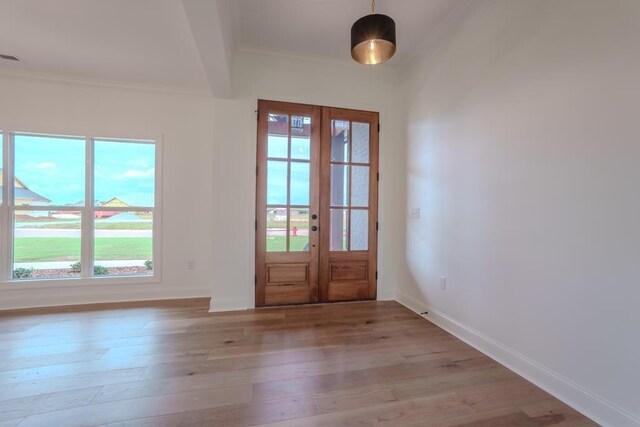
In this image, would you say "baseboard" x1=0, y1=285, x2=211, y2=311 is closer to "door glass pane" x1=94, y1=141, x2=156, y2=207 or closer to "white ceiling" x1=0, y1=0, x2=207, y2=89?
"door glass pane" x1=94, y1=141, x2=156, y2=207

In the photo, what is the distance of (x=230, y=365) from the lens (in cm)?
204

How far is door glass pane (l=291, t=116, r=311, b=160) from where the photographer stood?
3305 millimetres

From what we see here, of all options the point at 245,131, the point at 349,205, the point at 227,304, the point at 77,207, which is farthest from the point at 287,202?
the point at 77,207

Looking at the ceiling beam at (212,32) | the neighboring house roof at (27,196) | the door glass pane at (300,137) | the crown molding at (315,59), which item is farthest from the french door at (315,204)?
the neighboring house roof at (27,196)

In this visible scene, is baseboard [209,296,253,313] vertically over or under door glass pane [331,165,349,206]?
under

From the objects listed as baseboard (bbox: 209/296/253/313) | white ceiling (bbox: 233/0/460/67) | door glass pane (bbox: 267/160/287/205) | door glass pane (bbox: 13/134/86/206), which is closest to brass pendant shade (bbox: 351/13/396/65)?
white ceiling (bbox: 233/0/460/67)

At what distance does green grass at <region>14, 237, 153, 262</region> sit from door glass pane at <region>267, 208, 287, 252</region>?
1.72m

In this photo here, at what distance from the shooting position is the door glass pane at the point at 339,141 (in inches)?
135

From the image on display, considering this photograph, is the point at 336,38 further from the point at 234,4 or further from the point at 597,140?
the point at 597,140

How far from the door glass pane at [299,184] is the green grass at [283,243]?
0.44 m

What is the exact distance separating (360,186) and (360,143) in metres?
0.56

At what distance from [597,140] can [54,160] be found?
17.2 feet

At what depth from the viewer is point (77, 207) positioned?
11.2 ft

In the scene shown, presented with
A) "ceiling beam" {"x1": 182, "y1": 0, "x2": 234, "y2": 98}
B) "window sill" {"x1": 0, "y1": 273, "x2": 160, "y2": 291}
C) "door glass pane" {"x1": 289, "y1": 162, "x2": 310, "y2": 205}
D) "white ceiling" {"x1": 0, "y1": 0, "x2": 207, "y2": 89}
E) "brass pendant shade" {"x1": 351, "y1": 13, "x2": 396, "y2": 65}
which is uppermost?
"white ceiling" {"x1": 0, "y1": 0, "x2": 207, "y2": 89}
